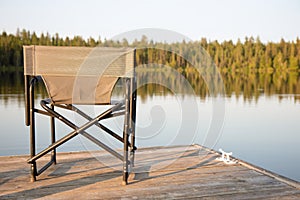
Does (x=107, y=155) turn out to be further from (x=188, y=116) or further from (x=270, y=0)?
(x=270, y=0)

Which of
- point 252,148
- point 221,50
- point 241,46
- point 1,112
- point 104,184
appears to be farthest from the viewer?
point 241,46

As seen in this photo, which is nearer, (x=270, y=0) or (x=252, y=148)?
(x=252, y=148)

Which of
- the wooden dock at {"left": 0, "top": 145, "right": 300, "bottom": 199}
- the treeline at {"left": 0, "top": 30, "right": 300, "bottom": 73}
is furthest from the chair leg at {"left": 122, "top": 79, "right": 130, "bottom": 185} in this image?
the treeline at {"left": 0, "top": 30, "right": 300, "bottom": 73}

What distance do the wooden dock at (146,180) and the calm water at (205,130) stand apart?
0.80 feet

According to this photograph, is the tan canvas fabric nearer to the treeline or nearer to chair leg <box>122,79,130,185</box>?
chair leg <box>122,79,130,185</box>

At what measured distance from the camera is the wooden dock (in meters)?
2.28

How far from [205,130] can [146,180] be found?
4.38 meters

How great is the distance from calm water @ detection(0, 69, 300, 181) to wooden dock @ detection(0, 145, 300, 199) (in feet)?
0.80

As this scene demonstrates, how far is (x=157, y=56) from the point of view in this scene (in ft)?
10.2

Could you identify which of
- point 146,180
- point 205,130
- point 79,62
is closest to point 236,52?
point 205,130

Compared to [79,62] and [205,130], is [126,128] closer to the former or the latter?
[79,62]

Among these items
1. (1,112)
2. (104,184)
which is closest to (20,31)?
(1,112)

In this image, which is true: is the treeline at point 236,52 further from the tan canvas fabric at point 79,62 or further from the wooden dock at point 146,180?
the tan canvas fabric at point 79,62

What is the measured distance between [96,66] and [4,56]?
167 ft
